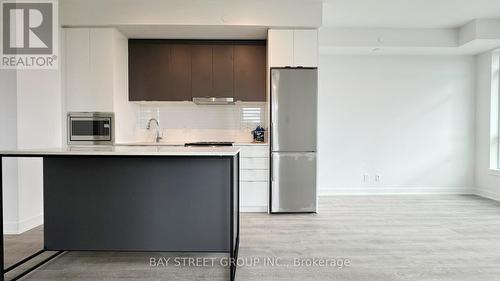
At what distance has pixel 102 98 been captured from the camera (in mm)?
4301

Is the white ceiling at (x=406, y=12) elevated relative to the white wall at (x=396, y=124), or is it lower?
elevated

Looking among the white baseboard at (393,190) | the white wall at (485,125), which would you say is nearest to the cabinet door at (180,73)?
the white baseboard at (393,190)

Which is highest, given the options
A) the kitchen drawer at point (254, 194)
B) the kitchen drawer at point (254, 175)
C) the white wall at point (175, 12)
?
the white wall at point (175, 12)

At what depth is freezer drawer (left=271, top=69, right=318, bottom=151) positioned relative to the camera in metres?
4.28

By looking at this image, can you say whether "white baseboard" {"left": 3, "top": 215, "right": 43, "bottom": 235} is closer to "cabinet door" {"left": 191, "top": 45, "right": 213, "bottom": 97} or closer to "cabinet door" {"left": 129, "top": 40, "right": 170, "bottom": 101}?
"cabinet door" {"left": 129, "top": 40, "right": 170, "bottom": 101}

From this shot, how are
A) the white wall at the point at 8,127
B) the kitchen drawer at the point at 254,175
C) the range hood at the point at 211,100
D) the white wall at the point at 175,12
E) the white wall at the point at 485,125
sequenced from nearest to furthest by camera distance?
the white wall at the point at 8,127 → the white wall at the point at 175,12 → the kitchen drawer at the point at 254,175 → the range hood at the point at 211,100 → the white wall at the point at 485,125

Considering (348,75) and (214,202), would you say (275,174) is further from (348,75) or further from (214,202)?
(348,75)

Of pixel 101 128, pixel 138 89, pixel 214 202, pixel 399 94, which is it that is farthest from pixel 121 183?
pixel 399 94

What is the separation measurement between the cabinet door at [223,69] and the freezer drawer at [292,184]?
1299 mm

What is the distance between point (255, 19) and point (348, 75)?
7.45ft

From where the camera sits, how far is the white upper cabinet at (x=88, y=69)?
4262mm

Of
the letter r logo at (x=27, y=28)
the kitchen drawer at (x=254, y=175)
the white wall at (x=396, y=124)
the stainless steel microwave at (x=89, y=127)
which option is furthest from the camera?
the white wall at (x=396, y=124)

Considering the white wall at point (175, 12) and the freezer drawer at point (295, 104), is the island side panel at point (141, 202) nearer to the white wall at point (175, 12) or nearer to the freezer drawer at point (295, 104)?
the freezer drawer at point (295, 104)

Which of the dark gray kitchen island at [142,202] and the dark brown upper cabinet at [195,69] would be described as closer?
the dark gray kitchen island at [142,202]
